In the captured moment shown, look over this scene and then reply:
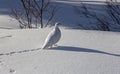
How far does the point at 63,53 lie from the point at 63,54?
0.21 ft

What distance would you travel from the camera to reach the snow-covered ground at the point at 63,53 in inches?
210

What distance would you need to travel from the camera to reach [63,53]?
6148 mm

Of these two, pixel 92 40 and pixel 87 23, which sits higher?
pixel 92 40

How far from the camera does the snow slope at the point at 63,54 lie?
5.33 m

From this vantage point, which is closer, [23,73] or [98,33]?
[23,73]

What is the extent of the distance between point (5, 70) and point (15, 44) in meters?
1.98

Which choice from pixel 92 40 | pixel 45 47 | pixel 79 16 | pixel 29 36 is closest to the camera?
pixel 45 47

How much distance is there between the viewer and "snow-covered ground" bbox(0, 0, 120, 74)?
210 inches

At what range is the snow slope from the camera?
5.33 metres

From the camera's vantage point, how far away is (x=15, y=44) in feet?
24.0

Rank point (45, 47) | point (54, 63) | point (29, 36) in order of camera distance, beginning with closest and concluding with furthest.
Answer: point (54, 63), point (45, 47), point (29, 36)

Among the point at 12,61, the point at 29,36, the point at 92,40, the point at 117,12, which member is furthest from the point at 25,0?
the point at 12,61

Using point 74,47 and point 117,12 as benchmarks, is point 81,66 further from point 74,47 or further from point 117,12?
point 117,12

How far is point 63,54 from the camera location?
6.09 meters
